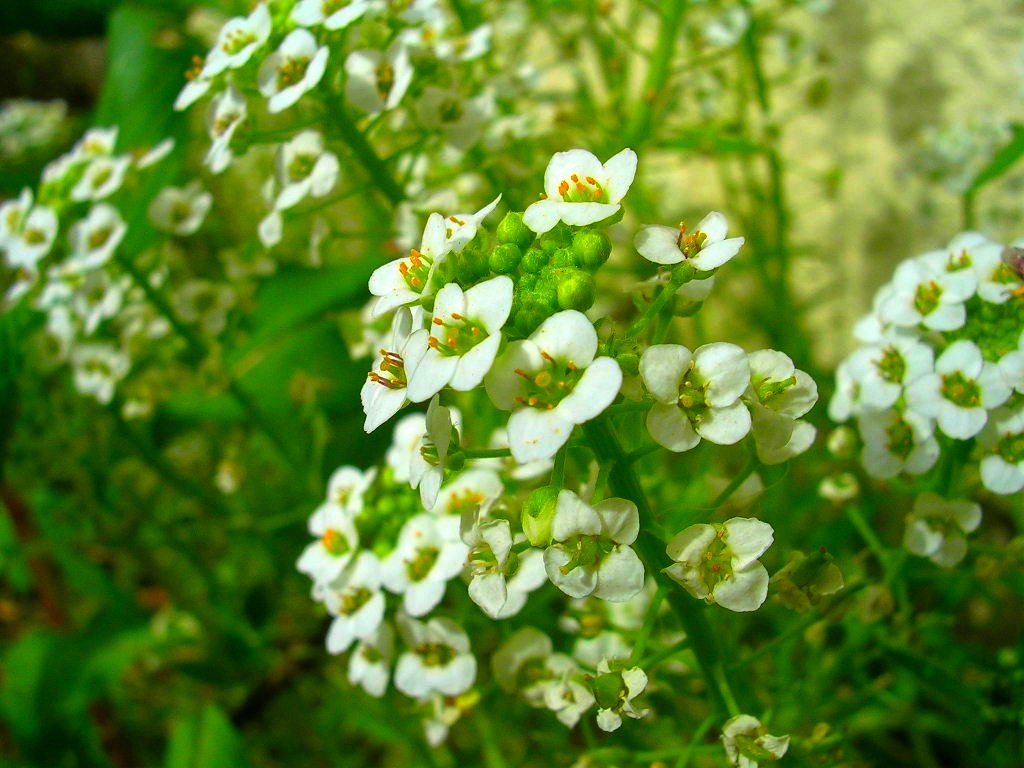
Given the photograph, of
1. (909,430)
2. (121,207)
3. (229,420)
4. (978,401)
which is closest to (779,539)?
(909,430)

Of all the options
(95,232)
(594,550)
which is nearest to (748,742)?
(594,550)

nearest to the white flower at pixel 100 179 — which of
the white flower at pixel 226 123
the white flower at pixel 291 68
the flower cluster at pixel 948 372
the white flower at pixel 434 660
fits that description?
the white flower at pixel 226 123

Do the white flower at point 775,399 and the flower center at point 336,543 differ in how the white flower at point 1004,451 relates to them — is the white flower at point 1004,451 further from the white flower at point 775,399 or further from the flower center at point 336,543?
the flower center at point 336,543

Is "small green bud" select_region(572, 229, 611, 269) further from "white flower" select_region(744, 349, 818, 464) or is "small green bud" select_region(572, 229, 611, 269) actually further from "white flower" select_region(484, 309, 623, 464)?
"white flower" select_region(744, 349, 818, 464)

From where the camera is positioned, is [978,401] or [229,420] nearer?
[978,401]

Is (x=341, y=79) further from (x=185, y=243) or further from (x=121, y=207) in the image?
(x=185, y=243)

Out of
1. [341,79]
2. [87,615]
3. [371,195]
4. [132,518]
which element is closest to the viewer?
[341,79]
